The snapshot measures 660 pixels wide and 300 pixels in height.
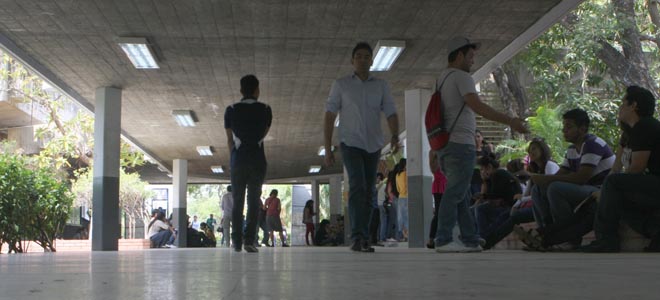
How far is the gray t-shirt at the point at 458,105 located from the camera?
527cm

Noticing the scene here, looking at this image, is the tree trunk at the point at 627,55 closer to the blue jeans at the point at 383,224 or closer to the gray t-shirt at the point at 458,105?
the blue jeans at the point at 383,224

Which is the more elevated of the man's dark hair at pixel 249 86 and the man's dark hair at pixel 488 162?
the man's dark hair at pixel 249 86

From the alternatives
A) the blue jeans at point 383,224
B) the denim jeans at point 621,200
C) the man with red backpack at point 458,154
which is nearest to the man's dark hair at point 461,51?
the man with red backpack at point 458,154

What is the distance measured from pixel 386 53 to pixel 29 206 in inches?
245

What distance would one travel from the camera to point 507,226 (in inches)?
251

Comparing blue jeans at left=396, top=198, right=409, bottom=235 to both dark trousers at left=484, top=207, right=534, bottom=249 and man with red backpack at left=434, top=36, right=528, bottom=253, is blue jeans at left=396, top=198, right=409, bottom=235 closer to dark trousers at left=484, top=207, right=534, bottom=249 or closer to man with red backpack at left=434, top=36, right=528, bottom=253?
dark trousers at left=484, top=207, right=534, bottom=249

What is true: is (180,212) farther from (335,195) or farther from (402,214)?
(402,214)

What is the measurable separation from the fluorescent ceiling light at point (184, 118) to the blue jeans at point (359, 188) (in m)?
11.0

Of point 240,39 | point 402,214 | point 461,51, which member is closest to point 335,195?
point 402,214

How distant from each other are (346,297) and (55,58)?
10798mm

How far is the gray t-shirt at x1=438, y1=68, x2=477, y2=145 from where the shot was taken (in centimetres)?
527

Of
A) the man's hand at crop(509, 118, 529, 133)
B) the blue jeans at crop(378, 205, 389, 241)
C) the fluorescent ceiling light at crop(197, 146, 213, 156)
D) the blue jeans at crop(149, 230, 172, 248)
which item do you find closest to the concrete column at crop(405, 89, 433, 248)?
the blue jeans at crop(378, 205, 389, 241)

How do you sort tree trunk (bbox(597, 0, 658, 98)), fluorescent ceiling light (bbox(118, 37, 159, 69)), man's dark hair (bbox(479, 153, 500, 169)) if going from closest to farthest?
man's dark hair (bbox(479, 153, 500, 169))
fluorescent ceiling light (bbox(118, 37, 159, 69))
tree trunk (bbox(597, 0, 658, 98))

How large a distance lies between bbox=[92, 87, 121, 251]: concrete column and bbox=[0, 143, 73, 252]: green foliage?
0.54 metres
